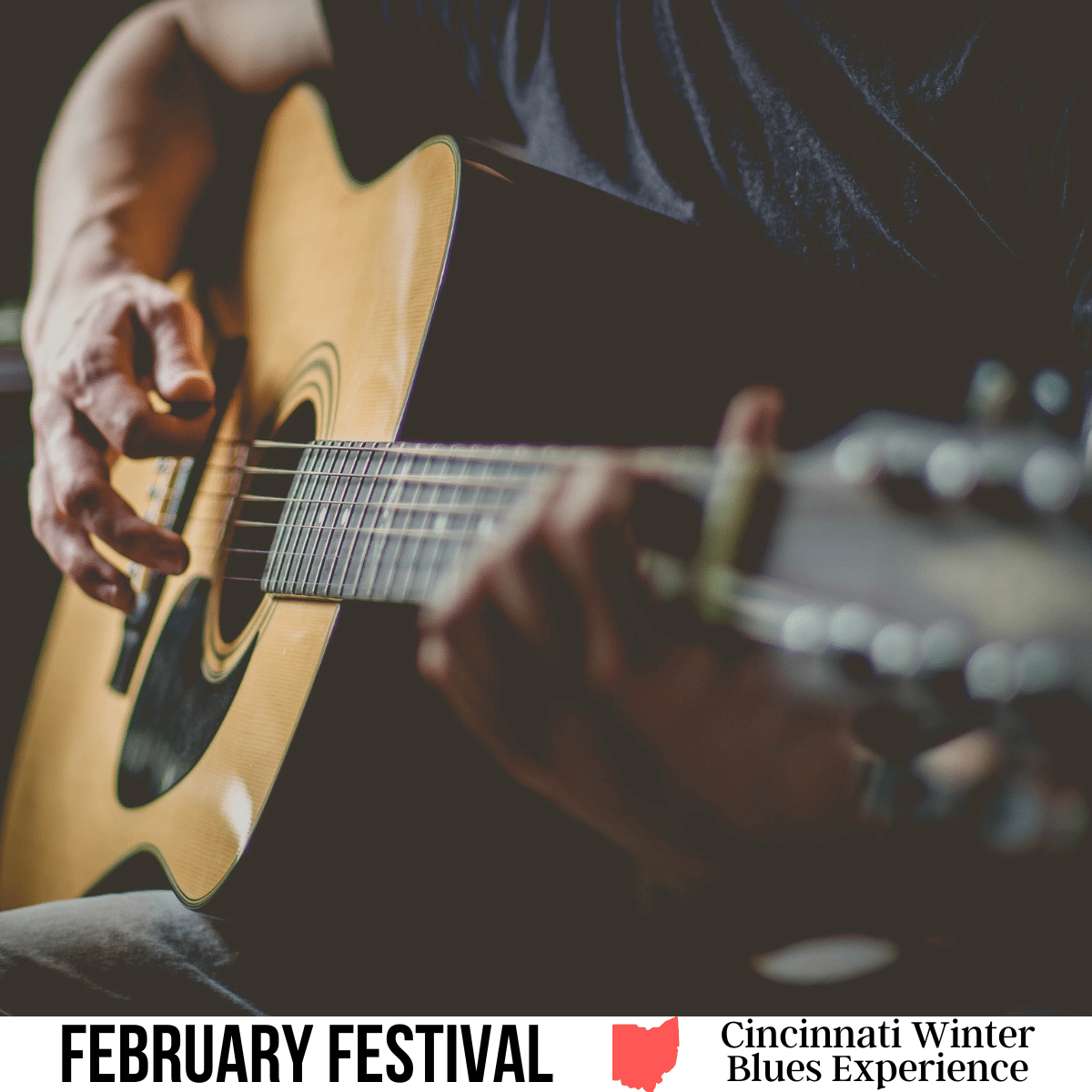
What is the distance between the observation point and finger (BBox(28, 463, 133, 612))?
2.54ft

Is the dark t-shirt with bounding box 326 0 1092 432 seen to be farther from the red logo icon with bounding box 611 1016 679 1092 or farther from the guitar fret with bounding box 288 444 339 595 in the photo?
the red logo icon with bounding box 611 1016 679 1092

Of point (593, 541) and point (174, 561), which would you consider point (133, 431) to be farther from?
point (593, 541)

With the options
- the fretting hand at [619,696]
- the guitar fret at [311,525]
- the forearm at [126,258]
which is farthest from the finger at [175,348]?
the fretting hand at [619,696]

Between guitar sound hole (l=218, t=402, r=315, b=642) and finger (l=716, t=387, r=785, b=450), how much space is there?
1.36 feet

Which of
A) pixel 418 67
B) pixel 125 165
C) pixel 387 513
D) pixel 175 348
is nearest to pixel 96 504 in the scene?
pixel 175 348

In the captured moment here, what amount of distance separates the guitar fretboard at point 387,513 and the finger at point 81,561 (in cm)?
23

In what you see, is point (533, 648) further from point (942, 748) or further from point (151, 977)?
point (151, 977)

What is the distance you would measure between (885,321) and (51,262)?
0.94m

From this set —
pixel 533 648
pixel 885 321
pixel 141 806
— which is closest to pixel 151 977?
pixel 141 806

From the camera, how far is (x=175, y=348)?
0.78m

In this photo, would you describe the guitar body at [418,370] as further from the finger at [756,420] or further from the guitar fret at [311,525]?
the finger at [756,420]

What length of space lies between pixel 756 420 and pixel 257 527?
1.55ft

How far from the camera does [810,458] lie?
312 mm

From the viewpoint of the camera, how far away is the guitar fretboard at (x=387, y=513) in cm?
43
